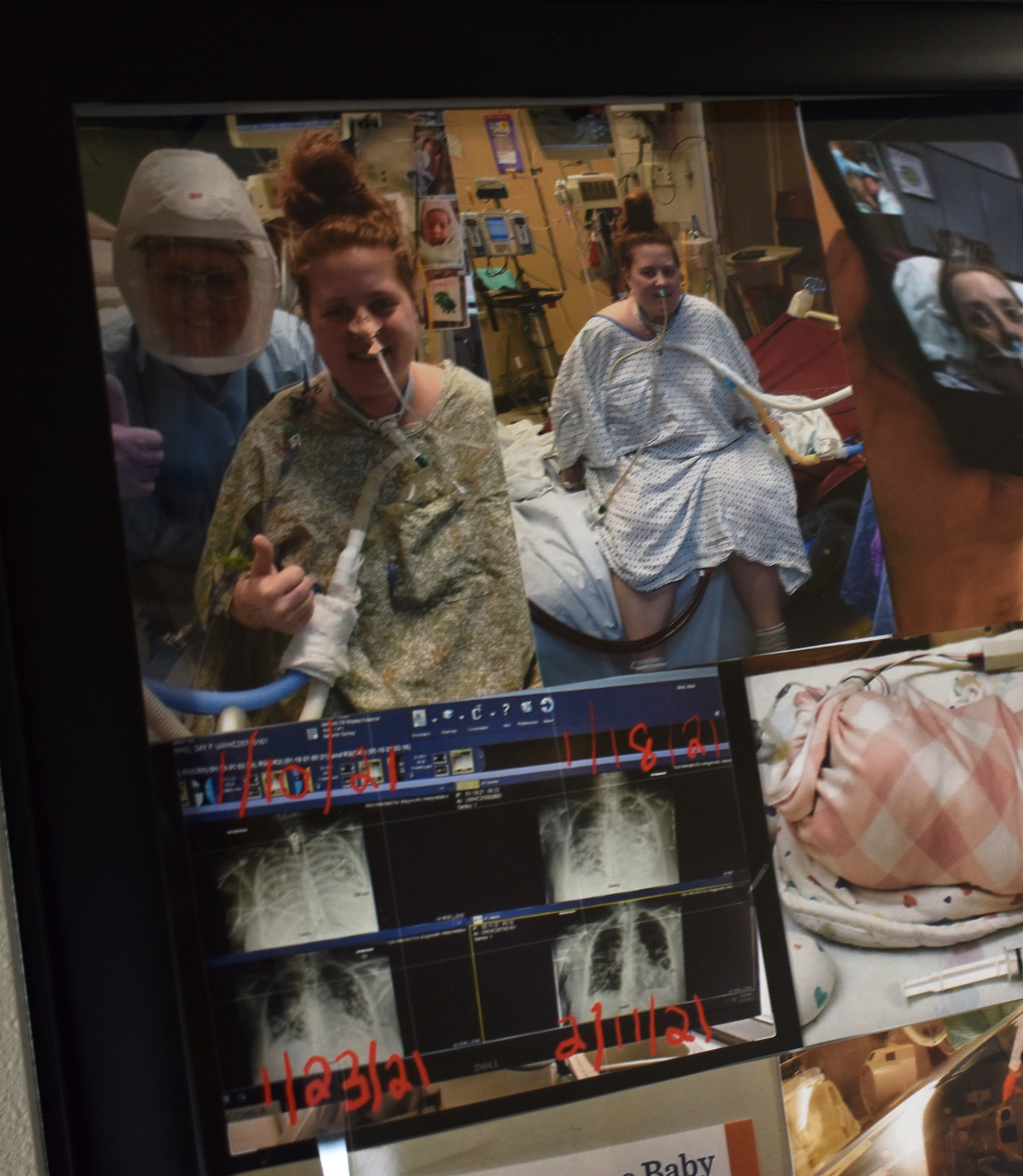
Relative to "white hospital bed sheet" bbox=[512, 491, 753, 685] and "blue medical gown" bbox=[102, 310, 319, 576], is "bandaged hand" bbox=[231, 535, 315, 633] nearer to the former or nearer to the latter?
"blue medical gown" bbox=[102, 310, 319, 576]

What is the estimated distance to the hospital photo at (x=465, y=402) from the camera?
2.46 feet

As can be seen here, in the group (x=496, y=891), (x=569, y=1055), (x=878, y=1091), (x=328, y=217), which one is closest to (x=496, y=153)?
(x=328, y=217)

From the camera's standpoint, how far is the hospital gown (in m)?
0.76

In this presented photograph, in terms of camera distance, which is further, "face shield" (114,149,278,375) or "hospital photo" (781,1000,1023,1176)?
"hospital photo" (781,1000,1023,1176)

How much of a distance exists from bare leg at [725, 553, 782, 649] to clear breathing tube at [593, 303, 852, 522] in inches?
4.3

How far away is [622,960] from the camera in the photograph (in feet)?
2.64

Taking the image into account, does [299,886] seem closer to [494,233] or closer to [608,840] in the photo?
[608,840]

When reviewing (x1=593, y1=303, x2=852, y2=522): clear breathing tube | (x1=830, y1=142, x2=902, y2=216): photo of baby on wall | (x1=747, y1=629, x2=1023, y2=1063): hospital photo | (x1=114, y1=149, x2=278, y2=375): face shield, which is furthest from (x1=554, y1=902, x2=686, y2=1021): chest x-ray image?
(x1=830, y1=142, x2=902, y2=216): photo of baby on wall

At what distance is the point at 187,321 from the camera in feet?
2.47

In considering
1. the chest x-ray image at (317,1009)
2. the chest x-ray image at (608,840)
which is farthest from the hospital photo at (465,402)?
the chest x-ray image at (317,1009)

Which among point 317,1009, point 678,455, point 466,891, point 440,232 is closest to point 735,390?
point 678,455

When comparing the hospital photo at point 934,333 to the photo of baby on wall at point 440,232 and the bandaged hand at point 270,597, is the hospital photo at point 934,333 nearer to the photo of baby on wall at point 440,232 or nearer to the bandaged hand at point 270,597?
the photo of baby on wall at point 440,232

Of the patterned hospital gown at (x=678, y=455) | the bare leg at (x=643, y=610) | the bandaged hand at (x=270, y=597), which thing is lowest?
the bare leg at (x=643, y=610)

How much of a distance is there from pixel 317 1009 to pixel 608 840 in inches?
11.1
